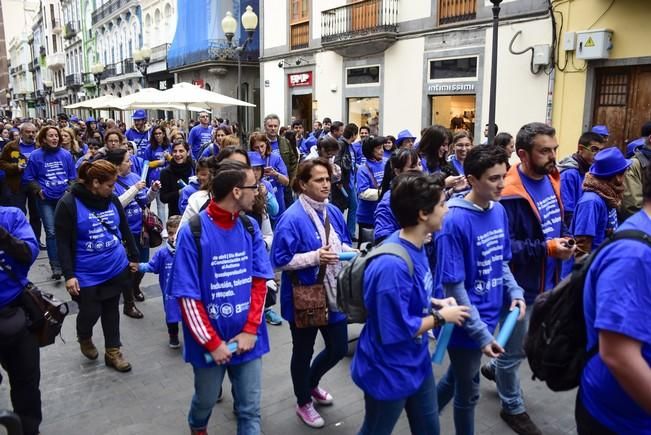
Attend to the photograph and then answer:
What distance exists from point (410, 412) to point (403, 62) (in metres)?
13.8

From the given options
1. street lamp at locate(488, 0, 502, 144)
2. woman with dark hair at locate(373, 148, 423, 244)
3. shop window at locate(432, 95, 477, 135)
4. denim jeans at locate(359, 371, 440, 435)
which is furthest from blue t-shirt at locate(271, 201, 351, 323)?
shop window at locate(432, 95, 477, 135)

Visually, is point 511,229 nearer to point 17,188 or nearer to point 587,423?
point 587,423

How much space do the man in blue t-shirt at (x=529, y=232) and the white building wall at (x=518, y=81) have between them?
8816 millimetres

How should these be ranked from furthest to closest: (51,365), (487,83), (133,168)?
(487,83), (133,168), (51,365)

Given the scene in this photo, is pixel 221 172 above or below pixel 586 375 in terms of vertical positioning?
above

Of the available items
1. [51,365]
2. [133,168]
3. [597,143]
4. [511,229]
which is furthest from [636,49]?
[51,365]

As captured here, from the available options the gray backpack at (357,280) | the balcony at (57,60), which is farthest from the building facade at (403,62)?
the balcony at (57,60)

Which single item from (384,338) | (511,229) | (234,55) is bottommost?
(384,338)

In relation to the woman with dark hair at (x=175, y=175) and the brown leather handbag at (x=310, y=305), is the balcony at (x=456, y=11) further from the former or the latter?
the brown leather handbag at (x=310, y=305)

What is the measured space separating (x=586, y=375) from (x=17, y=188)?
772 cm

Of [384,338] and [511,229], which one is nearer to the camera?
[384,338]

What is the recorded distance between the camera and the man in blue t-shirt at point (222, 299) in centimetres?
275

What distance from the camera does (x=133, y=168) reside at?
7.16m

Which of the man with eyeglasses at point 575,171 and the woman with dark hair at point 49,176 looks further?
the woman with dark hair at point 49,176
